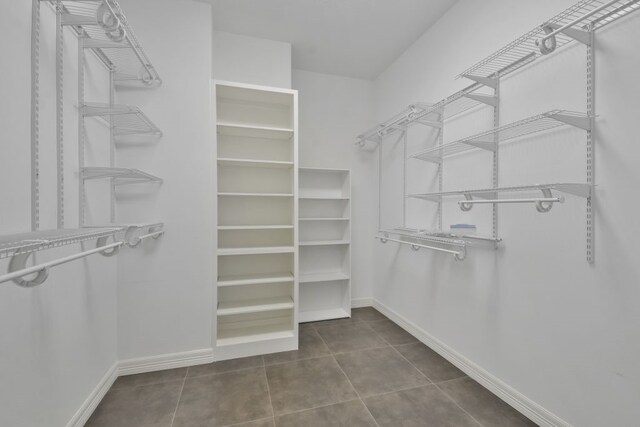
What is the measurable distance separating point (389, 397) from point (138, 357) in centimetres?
180

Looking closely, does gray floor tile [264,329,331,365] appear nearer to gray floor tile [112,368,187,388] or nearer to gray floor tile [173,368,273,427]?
gray floor tile [173,368,273,427]

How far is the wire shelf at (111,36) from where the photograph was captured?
45.8 inches

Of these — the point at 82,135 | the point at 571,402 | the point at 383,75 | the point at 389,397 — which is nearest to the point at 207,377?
the point at 389,397

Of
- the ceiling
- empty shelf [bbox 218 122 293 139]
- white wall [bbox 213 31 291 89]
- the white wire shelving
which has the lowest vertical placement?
empty shelf [bbox 218 122 293 139]

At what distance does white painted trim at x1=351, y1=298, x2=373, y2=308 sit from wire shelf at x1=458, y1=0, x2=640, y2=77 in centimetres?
253

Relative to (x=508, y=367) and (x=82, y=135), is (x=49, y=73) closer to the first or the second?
(x=82, y=135)

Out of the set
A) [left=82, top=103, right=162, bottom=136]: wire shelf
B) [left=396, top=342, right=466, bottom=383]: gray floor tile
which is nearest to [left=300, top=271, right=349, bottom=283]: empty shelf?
[left=396, top=342, right=466, bottom=383]: gray floor tile

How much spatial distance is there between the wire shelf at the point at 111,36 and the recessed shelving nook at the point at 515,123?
1.78m

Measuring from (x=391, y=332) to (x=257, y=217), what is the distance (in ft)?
5.55

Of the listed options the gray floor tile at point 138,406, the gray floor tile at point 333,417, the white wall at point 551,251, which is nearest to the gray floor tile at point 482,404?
the white wall at point 551,251

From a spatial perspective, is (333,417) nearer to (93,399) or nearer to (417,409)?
(417,409)

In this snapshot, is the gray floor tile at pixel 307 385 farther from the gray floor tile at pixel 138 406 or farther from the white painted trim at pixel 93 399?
the white painted trim at pixel 93 399

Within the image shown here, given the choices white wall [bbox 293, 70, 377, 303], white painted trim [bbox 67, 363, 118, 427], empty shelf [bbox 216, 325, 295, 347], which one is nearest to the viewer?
white painted trim [bbox 67, 363, 118, 427]

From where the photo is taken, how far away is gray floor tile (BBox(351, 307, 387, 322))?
3002mm
